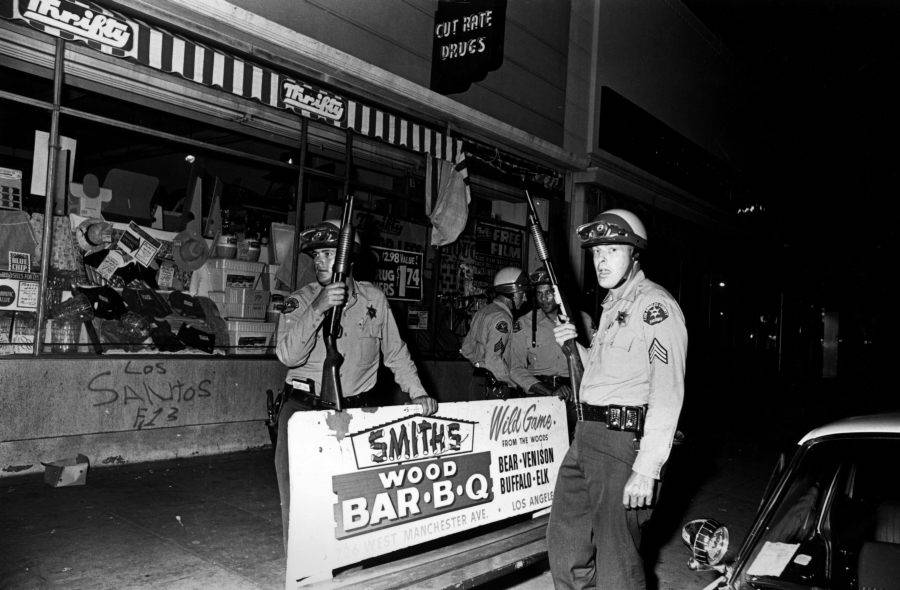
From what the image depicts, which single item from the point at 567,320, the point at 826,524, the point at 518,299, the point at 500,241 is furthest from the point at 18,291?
the point at 500,241

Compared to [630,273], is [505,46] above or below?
above

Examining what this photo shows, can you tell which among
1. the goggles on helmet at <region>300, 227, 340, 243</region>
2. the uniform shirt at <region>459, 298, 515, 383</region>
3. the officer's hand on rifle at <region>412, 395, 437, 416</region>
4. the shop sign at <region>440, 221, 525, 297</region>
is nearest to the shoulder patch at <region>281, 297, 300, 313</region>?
the goggles on helmet at <region>300, 227, 340, 243</region>

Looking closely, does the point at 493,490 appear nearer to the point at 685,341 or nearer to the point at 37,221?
the point at 685,341

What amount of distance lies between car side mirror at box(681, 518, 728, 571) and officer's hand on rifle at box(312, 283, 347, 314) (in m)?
2.14

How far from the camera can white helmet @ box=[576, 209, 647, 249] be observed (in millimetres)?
3271

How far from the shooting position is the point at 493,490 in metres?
4.04

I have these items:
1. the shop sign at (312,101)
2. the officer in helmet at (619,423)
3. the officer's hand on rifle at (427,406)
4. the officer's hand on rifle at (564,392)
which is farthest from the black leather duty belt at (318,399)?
the shop sign at (312,101)

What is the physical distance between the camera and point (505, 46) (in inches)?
414

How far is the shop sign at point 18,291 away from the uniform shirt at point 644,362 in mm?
5421

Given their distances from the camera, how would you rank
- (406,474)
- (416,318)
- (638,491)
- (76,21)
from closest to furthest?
(638,491)
(406,474)
(76,21)
(416,318)

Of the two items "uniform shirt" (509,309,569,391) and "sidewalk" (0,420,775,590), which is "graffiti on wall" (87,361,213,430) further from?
"uniform shirt" (509,309,569,391)

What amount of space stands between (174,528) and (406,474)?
2099 millimetres

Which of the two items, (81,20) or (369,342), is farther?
(81,20)

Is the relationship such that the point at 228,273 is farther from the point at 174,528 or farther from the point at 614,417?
the point at 614,417
